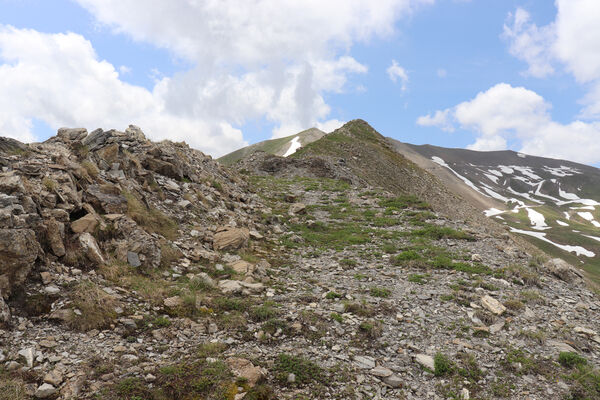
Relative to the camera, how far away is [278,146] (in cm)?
14775

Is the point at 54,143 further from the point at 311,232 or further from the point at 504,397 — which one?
the point at 504,397

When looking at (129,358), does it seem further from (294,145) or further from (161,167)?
(294,145)

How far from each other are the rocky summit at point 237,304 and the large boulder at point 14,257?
4 centimetres

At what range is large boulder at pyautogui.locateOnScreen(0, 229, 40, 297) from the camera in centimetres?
876

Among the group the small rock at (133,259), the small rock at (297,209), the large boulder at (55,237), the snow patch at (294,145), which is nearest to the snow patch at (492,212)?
the snow patch at (294,145)

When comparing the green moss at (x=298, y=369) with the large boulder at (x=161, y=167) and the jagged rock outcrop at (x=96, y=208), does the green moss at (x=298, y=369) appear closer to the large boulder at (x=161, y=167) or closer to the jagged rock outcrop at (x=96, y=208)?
the jagged rock outcrop at (x=96, y=208)

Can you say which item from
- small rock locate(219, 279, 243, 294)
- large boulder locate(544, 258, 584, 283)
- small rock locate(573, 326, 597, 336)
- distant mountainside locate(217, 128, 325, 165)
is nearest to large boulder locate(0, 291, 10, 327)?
small rock locate(219, 279, 243, 294)

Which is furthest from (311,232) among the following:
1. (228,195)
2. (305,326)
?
(305,326)

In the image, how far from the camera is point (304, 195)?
34.3 m

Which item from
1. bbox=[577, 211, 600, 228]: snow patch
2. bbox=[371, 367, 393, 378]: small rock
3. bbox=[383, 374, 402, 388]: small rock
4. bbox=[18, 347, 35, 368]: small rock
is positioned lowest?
bbox=[577, 211, 600, 228]: snow patch

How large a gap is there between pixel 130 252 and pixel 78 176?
16.3ft

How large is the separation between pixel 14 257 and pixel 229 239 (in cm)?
899

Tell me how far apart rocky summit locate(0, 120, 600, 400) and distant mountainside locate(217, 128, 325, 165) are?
120 meters

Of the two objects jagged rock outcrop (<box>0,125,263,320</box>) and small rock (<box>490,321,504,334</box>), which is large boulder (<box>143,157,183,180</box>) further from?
small rock (<box>490,321,504,334</box>)
